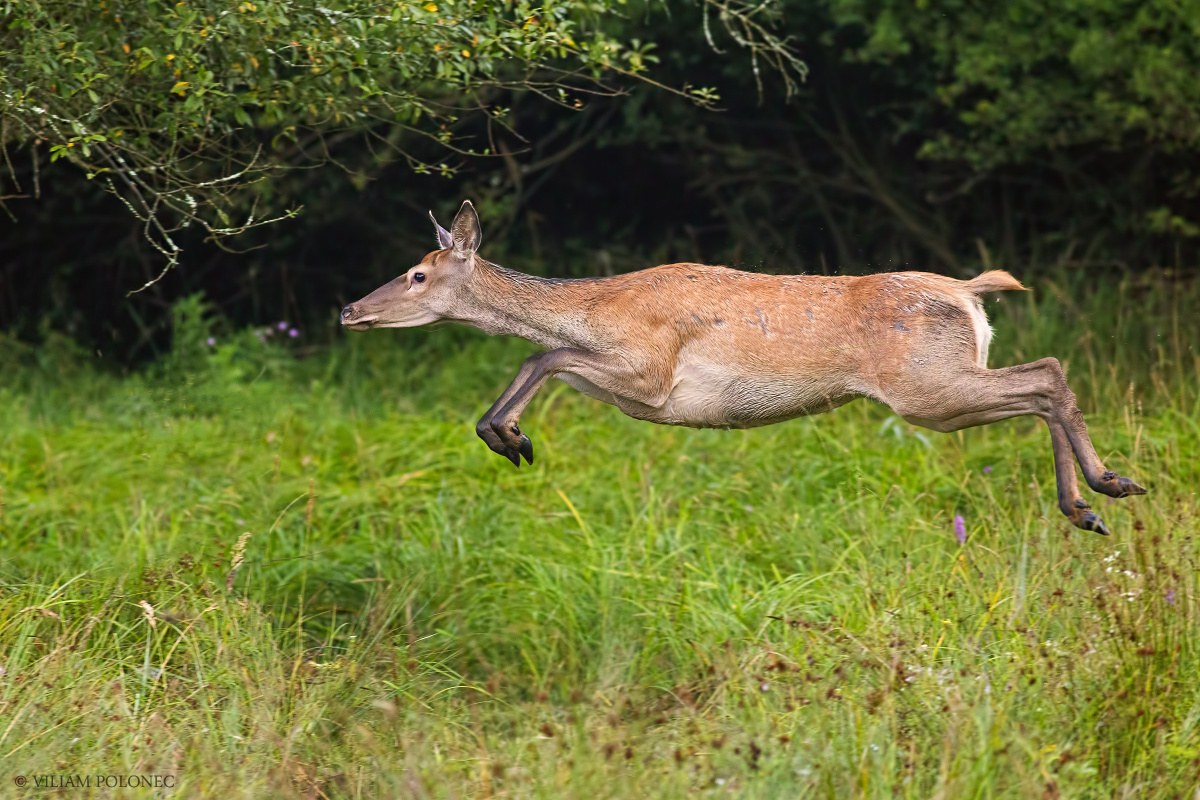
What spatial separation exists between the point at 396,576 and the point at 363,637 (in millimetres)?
573

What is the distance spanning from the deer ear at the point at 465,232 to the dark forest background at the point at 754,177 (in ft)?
13.5

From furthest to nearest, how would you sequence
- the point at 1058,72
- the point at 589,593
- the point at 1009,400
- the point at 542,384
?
the point at 1058,72 < the point at 589,593 < the point at 542,384 < the point at 1009,400

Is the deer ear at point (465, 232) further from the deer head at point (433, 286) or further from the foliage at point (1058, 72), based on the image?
the foliage at point (1058, 72)

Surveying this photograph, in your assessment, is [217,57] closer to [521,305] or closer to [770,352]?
[521,305]

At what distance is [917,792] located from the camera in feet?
14.4

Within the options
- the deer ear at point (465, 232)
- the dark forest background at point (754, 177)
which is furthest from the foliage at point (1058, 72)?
the deer ear at point (465, 232)

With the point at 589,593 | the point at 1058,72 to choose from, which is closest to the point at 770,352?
the point at 589,593

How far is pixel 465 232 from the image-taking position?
5.57m

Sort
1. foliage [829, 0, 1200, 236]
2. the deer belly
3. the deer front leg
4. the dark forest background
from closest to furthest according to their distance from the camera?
the deer front leg
the deer belly
foliage [829, 0, 1200, 236]
the dark forest background

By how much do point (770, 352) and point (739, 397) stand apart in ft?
0.60

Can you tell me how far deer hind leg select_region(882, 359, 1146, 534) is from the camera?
16.9 ft

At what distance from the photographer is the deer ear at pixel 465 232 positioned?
5.54 meters

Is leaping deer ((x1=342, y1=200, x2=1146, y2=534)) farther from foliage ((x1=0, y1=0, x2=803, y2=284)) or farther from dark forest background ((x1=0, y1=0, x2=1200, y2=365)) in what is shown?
dark forest background ((x1=0, y1=0, x2=1200, y2=365))

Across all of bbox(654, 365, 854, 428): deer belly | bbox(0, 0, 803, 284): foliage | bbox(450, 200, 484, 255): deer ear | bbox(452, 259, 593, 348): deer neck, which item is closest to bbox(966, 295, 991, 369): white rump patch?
bbox(654, 365, 854, 428): deer belly
